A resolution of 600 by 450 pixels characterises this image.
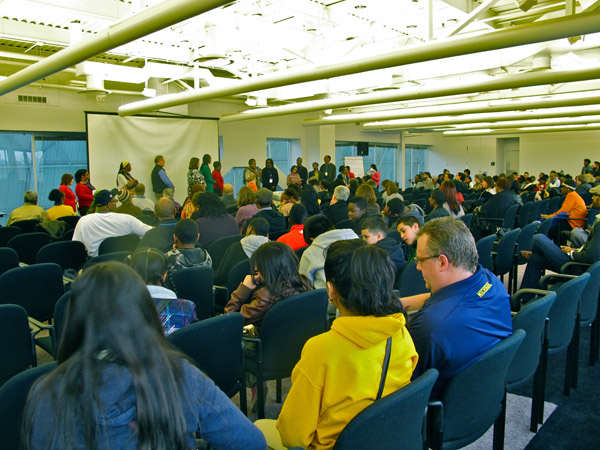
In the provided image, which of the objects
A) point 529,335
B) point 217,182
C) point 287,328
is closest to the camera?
point 529,335

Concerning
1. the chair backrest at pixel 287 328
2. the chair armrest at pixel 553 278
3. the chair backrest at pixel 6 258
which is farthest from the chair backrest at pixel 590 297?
the chair backrest at pixel 6 258

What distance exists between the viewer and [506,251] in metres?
4.68

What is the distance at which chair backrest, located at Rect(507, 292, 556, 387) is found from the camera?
6.98ft

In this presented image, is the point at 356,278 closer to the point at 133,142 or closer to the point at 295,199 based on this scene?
the point at 295,199

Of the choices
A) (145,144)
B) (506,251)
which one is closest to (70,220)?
(145,144)

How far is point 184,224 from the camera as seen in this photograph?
137 inches

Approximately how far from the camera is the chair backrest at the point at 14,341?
231 cm

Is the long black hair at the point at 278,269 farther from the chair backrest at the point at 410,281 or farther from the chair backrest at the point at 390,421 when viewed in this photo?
the chair backrest at the point at 390,421

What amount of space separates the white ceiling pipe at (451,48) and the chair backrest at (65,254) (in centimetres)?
339

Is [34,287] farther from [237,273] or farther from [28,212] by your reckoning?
[28,212]

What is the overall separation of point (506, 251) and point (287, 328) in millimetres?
3043

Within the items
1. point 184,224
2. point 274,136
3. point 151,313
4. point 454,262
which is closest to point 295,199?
point 184,224

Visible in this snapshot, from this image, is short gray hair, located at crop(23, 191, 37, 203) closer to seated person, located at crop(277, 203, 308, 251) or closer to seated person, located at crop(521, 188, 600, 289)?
seated person, located at crop(277, 203, 308, 251)

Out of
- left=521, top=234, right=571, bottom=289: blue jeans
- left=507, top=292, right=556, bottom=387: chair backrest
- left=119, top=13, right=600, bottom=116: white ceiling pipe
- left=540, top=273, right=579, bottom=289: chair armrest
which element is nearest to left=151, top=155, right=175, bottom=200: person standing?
left=119, top=13, right=600, bottom=116: white ceiling pipe
